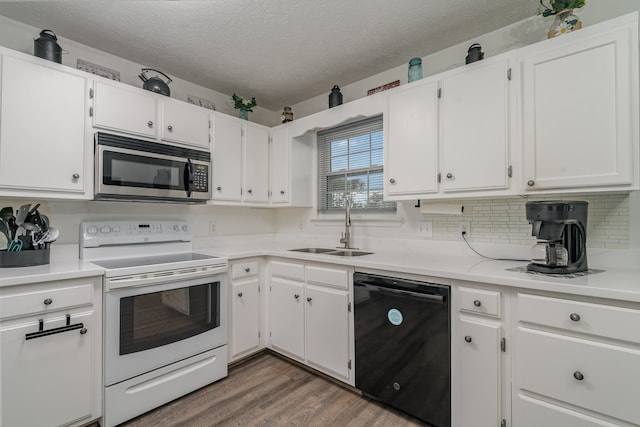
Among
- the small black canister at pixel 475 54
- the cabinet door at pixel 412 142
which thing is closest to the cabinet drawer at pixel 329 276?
the cabinet door at pixel 412 142

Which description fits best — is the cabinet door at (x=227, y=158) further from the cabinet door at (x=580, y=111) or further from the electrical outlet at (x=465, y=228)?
the cabinet door at (x=580, y=111)

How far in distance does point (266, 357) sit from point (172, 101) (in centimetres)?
232

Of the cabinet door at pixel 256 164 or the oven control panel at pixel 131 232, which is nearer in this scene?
the oven control panel at pixel 131 232

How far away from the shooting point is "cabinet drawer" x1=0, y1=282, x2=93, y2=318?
4.68 feet

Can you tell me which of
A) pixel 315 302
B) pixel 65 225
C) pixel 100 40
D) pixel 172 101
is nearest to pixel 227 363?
pixel 315 302

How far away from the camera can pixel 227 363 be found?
2279mm

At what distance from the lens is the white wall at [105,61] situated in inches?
76.2

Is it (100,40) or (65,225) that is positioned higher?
(100,40)

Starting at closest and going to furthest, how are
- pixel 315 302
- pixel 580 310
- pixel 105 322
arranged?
1. pixel 580 310
2. pixel 105 322
3. pixel 315 302

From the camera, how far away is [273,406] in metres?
1.91

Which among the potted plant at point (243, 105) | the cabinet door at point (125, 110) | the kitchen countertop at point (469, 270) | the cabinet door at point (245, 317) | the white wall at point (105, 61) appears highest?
the white wall at point (105, 61)

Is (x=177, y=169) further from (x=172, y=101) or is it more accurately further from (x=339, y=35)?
(x=339, y=35)

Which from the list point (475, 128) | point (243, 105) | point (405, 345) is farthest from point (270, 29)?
point (405, 345)

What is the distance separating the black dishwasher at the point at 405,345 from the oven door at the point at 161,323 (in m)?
1.07
